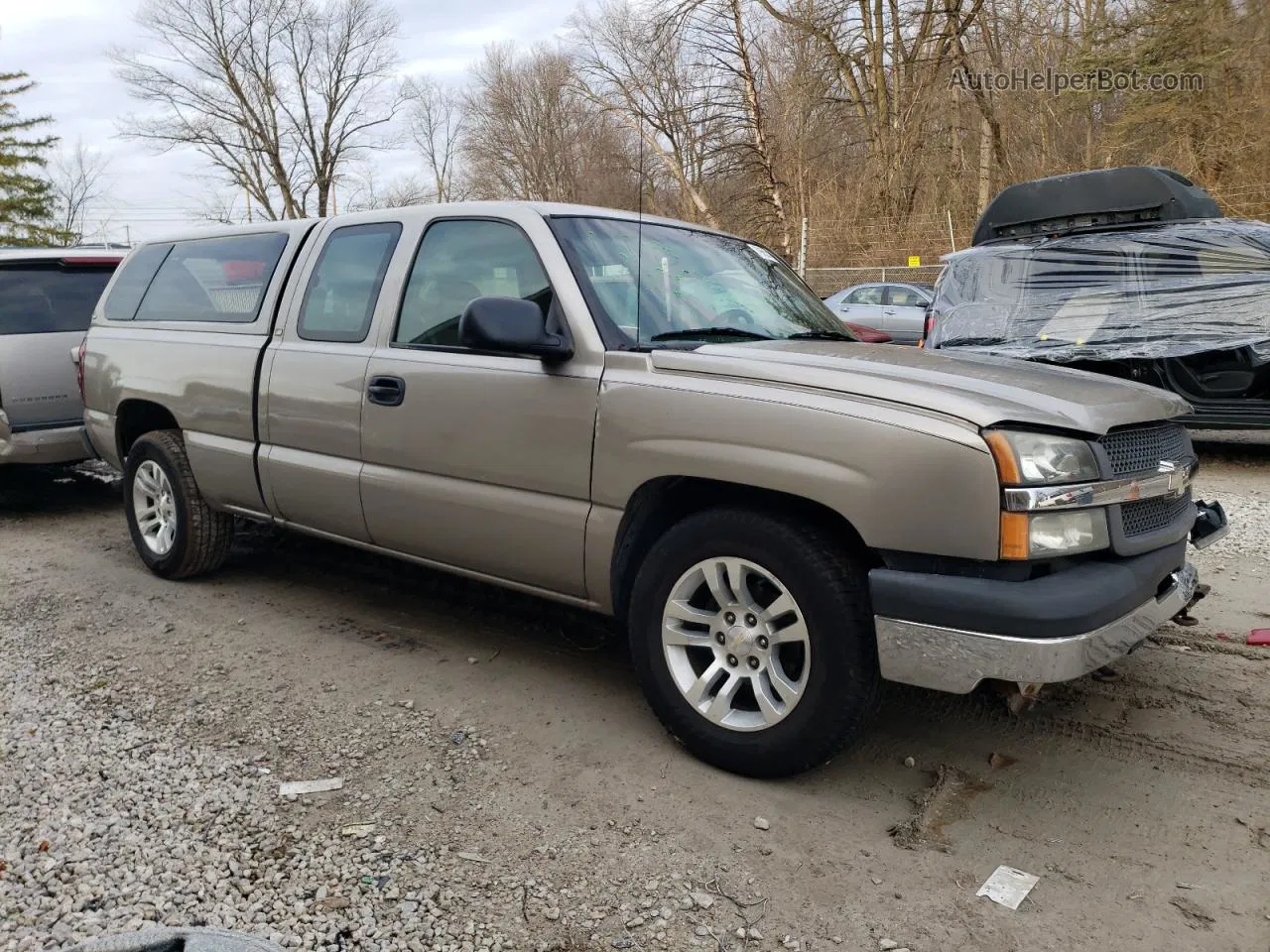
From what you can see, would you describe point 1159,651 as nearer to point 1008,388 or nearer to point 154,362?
point 1008,388

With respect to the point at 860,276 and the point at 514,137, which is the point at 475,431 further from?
the point at 514,137

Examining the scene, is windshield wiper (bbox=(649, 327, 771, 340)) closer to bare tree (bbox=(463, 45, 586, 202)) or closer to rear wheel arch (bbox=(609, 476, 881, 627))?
rear wheel arch (bbox=(609, 476, 881, 627))

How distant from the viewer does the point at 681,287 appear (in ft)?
12.3

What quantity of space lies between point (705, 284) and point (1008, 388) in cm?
139

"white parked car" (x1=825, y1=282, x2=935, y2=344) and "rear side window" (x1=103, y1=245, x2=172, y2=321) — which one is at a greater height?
"rear side window" (x1=103, y1=245, x2=172, y2=321)

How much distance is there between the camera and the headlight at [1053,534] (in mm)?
2533

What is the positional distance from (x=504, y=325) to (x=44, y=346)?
504 cm

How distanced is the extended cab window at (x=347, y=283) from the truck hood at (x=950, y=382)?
5.06 ft

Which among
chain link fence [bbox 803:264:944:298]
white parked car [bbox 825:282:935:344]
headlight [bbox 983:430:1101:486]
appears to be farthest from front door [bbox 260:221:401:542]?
chain link fence [bbox 803:264:944:298]

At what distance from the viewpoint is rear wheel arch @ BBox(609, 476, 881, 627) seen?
2.99 m

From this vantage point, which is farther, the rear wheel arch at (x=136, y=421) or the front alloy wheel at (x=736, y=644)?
the rear wheel arch at (x=136, y=421)

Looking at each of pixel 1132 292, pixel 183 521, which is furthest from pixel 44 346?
pixel 1132 292

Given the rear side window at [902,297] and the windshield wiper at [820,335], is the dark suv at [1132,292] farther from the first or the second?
the rear side window at [902,297]

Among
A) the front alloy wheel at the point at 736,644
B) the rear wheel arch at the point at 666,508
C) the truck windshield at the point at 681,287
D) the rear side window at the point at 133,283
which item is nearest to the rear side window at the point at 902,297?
the truck windshield at the point at 681,287
